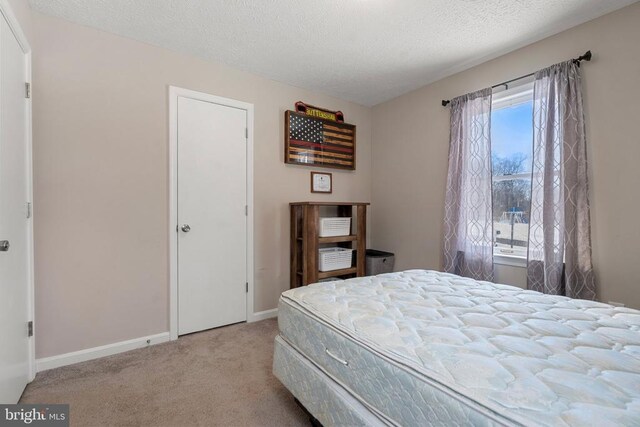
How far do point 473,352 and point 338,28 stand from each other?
227cm

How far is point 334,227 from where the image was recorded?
303 cm

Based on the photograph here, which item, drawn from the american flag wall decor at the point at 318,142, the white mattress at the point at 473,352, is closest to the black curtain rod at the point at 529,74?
the american flag wall decor at the point at 318,142

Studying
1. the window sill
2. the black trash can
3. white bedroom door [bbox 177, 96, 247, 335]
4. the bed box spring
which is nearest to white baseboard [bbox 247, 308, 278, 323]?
white bedroom door [bbox 177, 96, 247, 335]

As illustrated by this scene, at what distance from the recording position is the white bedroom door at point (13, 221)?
1.46 meters

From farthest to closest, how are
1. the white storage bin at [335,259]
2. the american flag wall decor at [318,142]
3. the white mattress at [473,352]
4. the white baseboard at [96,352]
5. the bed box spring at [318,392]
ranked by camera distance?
the american flag wall decor at [318,142], the white storage bin at [335,259], the white baseboard at [96,352], the bed box spring at [318,392], the white mattress at [473,352]

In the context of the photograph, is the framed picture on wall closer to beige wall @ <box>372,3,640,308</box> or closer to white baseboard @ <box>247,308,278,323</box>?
beige wall @ <box>372,3,640,308</box>

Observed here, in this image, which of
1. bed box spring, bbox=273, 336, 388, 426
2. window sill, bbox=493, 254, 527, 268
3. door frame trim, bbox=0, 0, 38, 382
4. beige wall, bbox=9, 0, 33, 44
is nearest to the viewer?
bed box spring, bbox=273, 336, 388, 426

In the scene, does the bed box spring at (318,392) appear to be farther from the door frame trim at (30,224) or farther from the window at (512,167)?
the window at (512,167)

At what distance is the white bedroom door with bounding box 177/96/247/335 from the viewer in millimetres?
2564

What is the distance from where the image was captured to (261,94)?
3.01 meters

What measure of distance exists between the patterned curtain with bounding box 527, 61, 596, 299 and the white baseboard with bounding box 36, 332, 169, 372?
3.08m

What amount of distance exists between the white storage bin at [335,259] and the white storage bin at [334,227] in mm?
183

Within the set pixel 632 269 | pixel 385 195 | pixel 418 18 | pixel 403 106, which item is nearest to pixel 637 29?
pixel 418 18

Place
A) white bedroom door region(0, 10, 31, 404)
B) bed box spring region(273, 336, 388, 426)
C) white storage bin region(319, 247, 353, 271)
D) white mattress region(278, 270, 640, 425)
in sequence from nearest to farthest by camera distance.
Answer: white mattress region(278, 270, 640, 425) → bed box spring region(273, 336, 388, 426) → white bedroom door region(0, 10, 31, 404) → white storage bin region(319, 247, 353, 271)
